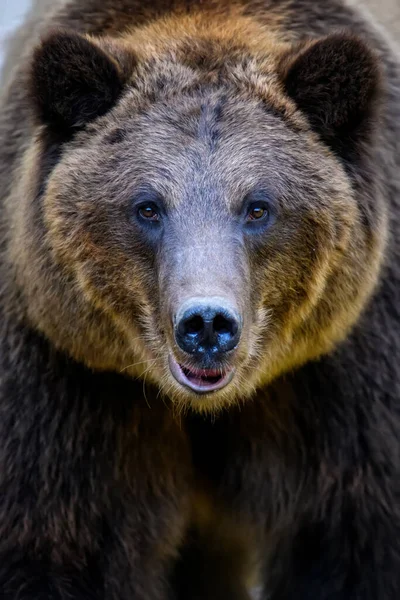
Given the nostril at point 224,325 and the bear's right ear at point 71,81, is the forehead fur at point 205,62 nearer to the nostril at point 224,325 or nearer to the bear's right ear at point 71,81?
the bear's right ear at point 71,81

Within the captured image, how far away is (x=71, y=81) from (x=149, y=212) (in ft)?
2.28

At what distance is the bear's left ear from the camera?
586cm

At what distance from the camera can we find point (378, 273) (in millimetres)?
6383

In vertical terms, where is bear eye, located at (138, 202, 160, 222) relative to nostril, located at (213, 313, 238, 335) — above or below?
above

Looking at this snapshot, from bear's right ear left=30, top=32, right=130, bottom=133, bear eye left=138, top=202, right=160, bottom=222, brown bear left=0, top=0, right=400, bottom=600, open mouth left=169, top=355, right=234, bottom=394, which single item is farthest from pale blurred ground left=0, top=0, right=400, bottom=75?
open mouth left=169, top=355, right=234, bottom=394

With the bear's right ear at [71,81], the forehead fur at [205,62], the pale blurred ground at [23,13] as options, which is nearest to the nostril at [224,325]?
the forehead fur at [205,62]

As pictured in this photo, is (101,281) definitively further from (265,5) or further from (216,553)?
(216,553)

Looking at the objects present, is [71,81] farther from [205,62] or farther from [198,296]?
[198,296]

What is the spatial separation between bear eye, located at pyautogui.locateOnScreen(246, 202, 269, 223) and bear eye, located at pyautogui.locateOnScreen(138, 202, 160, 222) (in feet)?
1.30

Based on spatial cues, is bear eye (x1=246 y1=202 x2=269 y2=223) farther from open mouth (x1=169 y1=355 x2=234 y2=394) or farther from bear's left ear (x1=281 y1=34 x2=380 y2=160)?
open mouth (x1=169 y1=355 x2=234 y2=394)

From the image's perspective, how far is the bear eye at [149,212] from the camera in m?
5.77

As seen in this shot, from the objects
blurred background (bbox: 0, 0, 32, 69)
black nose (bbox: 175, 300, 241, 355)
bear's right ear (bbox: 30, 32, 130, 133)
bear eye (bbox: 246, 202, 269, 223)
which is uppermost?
bear's right ear (bbox: 30, 32, 130, 133)

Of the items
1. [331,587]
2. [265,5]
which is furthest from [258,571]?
[265,5]

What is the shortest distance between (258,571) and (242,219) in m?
3.07
